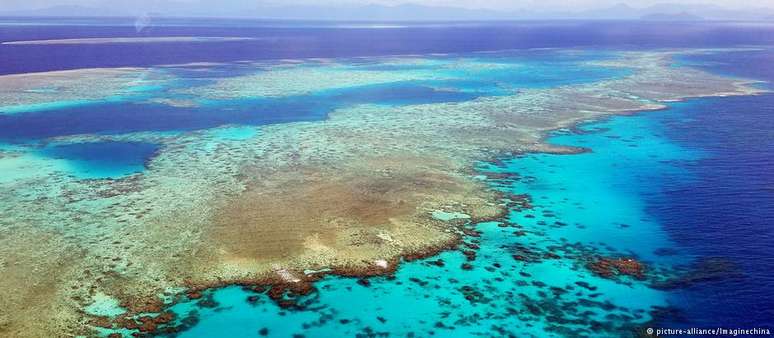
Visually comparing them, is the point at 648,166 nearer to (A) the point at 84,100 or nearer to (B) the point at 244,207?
(B) the point at 244,207

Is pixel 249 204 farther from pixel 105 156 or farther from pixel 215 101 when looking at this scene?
pixel 215 101

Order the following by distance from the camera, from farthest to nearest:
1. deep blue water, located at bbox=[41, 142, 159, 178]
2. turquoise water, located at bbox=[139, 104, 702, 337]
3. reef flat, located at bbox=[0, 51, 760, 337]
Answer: deep blue water, located at bbox=[41, 142, 159, 178], reef flat, located at bbox=[0, 51, 760, 337], turquoise water, located at bbox=[139, 104, 702, 337]

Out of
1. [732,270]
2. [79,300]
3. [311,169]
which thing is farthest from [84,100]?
[732,270]

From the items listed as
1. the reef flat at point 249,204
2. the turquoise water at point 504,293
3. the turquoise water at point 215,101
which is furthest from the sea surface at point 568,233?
the reef flat at point 249,204

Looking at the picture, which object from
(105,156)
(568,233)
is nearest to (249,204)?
(105,156)

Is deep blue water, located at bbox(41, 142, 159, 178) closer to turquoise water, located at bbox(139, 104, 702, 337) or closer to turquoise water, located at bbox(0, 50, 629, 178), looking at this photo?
turquoise water, located at bbox(0, 50, 629, 178)

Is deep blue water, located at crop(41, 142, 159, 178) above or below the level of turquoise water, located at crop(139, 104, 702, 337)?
above

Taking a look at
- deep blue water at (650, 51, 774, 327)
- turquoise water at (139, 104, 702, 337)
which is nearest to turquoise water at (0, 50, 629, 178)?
turquoise water at (139, 104, 702, 337)
